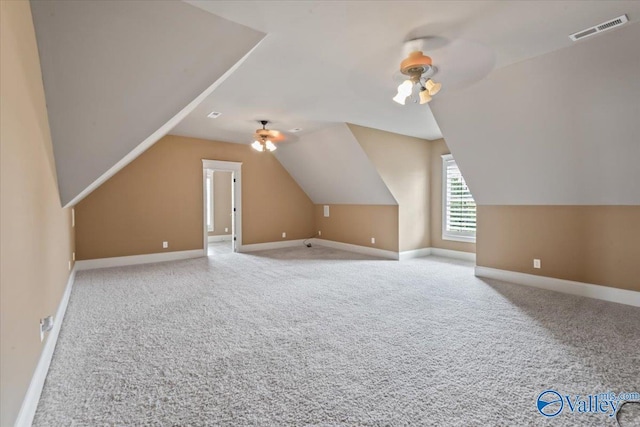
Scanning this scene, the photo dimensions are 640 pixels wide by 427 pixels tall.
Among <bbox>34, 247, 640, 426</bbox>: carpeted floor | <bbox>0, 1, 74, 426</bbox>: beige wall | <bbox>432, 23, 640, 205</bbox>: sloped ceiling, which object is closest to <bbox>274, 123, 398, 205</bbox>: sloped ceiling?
<bbox>432, 23, 640, 205</bbox>: sloped ceiling

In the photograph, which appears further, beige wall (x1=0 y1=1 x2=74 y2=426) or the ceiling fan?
the ceiling fan

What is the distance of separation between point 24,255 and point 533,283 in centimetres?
563

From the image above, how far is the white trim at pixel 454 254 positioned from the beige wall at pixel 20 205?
21.8ft

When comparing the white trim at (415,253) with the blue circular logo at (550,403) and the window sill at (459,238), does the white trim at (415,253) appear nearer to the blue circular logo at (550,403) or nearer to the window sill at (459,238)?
the window sill at (459,238)

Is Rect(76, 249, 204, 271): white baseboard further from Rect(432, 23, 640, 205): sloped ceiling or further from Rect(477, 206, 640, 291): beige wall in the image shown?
Rect(477, 206, 640, 291): beige wall

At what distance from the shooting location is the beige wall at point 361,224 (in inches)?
265

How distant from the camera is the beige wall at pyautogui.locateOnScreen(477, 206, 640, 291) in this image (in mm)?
3709

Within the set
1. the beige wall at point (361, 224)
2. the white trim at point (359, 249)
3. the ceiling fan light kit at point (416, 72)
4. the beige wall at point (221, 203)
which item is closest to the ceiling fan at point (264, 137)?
the beige wall at point (361, 224)

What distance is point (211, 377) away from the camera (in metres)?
2.22

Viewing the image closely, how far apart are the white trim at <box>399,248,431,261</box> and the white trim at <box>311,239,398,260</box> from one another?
153 millimetres

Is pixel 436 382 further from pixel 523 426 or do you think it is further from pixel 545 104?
pixel 545 104

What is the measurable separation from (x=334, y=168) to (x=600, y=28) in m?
4.94

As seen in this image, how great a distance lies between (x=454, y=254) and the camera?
6672 mm

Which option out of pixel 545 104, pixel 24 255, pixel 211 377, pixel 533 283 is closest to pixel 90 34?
pixel 24 255
